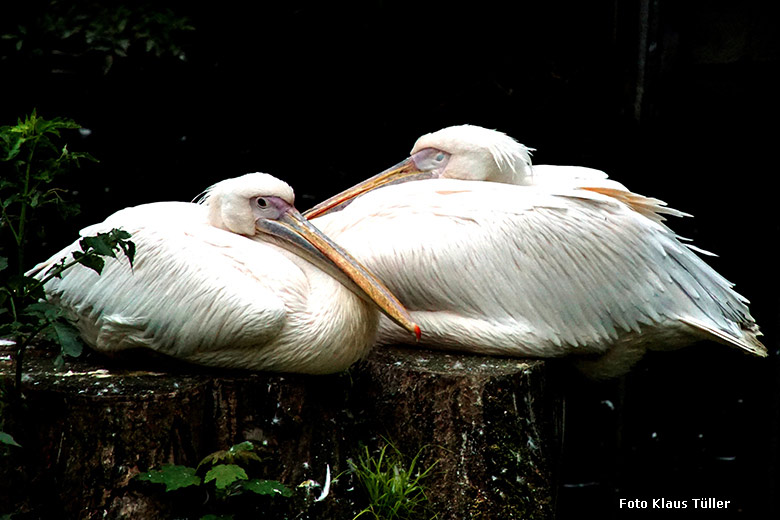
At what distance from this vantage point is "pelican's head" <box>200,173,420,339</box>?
159 inches

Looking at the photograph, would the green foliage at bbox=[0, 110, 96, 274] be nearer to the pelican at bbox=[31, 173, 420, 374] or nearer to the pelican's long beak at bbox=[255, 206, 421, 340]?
the pelican at bbox=[31, 173, 420, 374]

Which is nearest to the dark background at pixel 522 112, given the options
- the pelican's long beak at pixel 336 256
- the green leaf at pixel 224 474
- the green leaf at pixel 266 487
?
the pelican's long beak at pixel 336 256

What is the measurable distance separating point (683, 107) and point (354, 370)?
320 cm

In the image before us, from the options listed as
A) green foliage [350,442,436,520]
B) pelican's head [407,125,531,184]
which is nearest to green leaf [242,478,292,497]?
green foliage [350,442,436,520]

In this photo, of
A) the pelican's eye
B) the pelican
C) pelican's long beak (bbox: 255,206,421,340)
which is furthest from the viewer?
the pelican's eye

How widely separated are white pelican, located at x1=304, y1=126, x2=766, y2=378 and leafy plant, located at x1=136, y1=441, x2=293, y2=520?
871mm

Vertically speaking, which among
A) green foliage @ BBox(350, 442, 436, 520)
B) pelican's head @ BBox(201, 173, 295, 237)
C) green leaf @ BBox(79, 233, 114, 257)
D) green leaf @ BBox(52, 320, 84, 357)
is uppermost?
pelican's head @ BBox(201, 173, 295, 237)

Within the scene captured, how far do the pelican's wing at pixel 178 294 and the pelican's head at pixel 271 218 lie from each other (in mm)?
132

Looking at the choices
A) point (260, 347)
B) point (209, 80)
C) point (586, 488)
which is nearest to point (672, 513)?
point (586, 488)

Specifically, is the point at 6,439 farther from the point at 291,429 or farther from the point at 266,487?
the point at 291,429

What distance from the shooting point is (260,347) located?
12.6 feet

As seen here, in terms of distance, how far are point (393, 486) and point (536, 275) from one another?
969 mm

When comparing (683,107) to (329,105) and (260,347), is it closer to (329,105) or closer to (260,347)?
(329,105)

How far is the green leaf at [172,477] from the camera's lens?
139 inches
